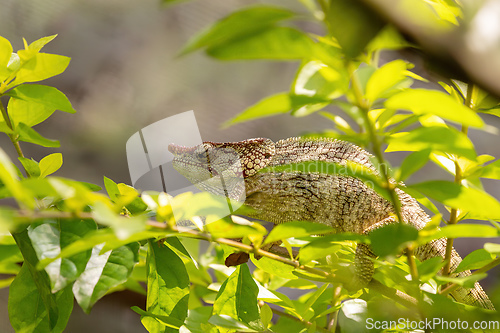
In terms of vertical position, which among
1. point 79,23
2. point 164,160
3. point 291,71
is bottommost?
point 164,160

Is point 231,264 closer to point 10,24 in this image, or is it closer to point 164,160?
point 164,160

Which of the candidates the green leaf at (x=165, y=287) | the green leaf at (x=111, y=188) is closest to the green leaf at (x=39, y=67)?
the green leaf at (x=111, y=188)

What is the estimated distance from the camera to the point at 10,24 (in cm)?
173

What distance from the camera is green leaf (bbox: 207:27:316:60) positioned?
220 mm

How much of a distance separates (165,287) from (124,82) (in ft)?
4.69

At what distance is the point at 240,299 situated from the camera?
0.49 metres

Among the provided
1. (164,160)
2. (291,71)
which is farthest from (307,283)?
(291,71)

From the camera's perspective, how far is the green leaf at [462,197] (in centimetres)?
29

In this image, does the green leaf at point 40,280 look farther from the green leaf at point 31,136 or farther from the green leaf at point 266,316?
the green leaf at point 266,316

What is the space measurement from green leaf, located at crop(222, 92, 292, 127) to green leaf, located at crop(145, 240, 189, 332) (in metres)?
0.27

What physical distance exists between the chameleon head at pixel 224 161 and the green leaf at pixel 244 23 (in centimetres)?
81

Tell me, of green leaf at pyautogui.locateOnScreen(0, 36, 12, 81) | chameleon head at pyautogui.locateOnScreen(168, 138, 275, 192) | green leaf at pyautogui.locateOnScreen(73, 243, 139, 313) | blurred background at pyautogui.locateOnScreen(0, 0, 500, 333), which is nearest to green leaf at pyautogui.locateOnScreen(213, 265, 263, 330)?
green leaf at pyautogui.locateOnScreen(73, 243, 139, 313)

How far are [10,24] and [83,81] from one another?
376 millimetres

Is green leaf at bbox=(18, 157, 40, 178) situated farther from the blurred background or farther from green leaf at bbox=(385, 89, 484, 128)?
the blurred background
